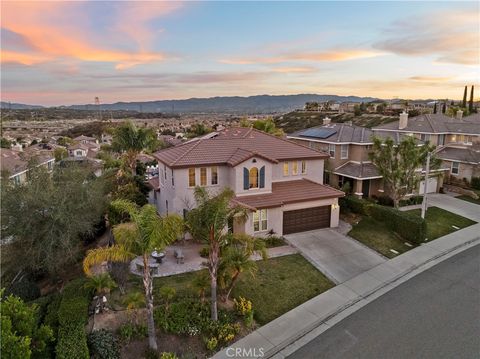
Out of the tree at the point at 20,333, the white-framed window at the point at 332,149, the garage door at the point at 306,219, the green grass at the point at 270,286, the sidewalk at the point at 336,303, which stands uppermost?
the white-framed window at the point at 332,149

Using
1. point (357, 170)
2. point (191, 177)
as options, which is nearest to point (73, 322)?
point (191, 177)

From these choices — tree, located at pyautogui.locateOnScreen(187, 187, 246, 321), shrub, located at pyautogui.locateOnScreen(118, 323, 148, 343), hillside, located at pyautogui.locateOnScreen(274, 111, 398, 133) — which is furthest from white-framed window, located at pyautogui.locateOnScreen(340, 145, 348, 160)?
hillside, located at pyautogui.locateOnScreen(274, 111, 398, 133)

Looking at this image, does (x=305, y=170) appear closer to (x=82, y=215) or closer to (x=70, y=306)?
(x=82, y=215)

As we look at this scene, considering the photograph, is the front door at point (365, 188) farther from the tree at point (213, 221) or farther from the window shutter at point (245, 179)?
the tree at point (213, 221)

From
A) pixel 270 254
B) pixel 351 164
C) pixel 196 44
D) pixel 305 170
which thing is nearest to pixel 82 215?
pixel 270 254

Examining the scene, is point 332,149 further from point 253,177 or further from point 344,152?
point 253,177

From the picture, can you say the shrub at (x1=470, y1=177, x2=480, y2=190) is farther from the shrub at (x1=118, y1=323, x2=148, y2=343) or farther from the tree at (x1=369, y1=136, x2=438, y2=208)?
the shrub at (x1=118, y1=323, x2=148, y2=343)

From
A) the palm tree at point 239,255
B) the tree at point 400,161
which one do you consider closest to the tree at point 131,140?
the palm tree at point 239,255
